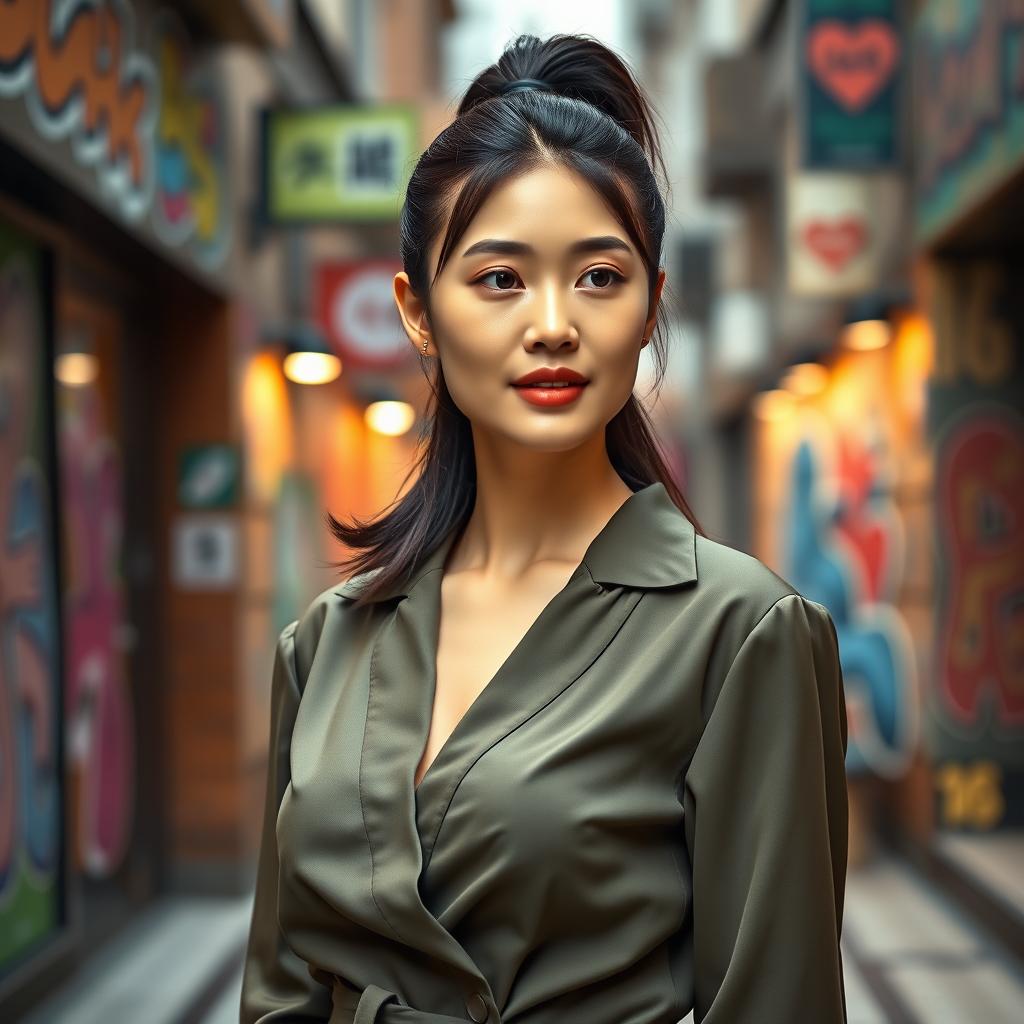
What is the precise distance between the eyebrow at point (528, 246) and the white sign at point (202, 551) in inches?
197

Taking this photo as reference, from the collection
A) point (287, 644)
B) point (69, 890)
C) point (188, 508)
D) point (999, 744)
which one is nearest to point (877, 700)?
point (999, 744)

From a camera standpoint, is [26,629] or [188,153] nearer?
[26,629]

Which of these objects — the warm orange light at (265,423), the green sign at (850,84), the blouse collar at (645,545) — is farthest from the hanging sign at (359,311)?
the blouse collar at (645,545)

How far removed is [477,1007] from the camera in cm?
130

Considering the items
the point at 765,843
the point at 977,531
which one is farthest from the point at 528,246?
the point at 977,531

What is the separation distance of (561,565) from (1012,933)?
4.00 metres

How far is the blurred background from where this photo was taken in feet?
14.1

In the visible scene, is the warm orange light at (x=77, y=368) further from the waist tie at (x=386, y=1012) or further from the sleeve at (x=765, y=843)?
the sleeve at (x=765, y=843)

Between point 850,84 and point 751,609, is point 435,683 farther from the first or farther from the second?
point 850,84

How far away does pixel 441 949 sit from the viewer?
1286 mm

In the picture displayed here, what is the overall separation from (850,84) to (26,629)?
15.4ft

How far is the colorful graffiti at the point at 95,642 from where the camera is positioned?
4949 mm

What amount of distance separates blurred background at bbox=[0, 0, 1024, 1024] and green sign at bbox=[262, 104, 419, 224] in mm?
20

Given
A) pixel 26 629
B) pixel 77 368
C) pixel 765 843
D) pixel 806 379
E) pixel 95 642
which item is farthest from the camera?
pixel 806 379
